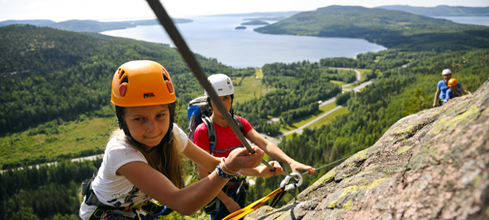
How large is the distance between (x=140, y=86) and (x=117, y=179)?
742mm

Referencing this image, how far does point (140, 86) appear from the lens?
188 centimetres

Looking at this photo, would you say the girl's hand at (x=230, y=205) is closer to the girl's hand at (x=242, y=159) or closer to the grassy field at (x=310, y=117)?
the girl's hand at (x=242, y=159)

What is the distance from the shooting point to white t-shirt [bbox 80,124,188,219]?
1896 mm

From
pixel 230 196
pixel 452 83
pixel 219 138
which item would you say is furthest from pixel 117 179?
pixel 452 83

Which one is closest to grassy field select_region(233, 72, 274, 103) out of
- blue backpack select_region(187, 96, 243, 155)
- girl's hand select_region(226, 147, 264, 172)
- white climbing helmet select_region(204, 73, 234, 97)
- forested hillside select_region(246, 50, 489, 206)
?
forested hillside select_region(246, 50, 489, 206)

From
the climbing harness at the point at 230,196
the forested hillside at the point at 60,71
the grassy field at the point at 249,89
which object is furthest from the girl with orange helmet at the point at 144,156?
the grassy field at the point at 249,89

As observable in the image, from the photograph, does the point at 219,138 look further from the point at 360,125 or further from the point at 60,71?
the point at 60,71

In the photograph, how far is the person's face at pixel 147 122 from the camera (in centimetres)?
192

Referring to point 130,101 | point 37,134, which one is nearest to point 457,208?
point 130,101

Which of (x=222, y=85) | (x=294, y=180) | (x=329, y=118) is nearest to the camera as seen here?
(x=294, y=180)

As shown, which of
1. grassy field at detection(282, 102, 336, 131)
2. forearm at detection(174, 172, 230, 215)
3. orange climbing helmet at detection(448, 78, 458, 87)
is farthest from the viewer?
grassy field at detection(282, 102, 336, 131)

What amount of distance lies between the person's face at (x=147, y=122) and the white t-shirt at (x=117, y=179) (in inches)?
4.8

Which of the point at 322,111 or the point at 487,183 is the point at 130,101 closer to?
the point at 487,183

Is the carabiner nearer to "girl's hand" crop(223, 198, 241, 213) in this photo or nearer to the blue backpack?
"girl's hand" crop(223, 198, 241, 213)
